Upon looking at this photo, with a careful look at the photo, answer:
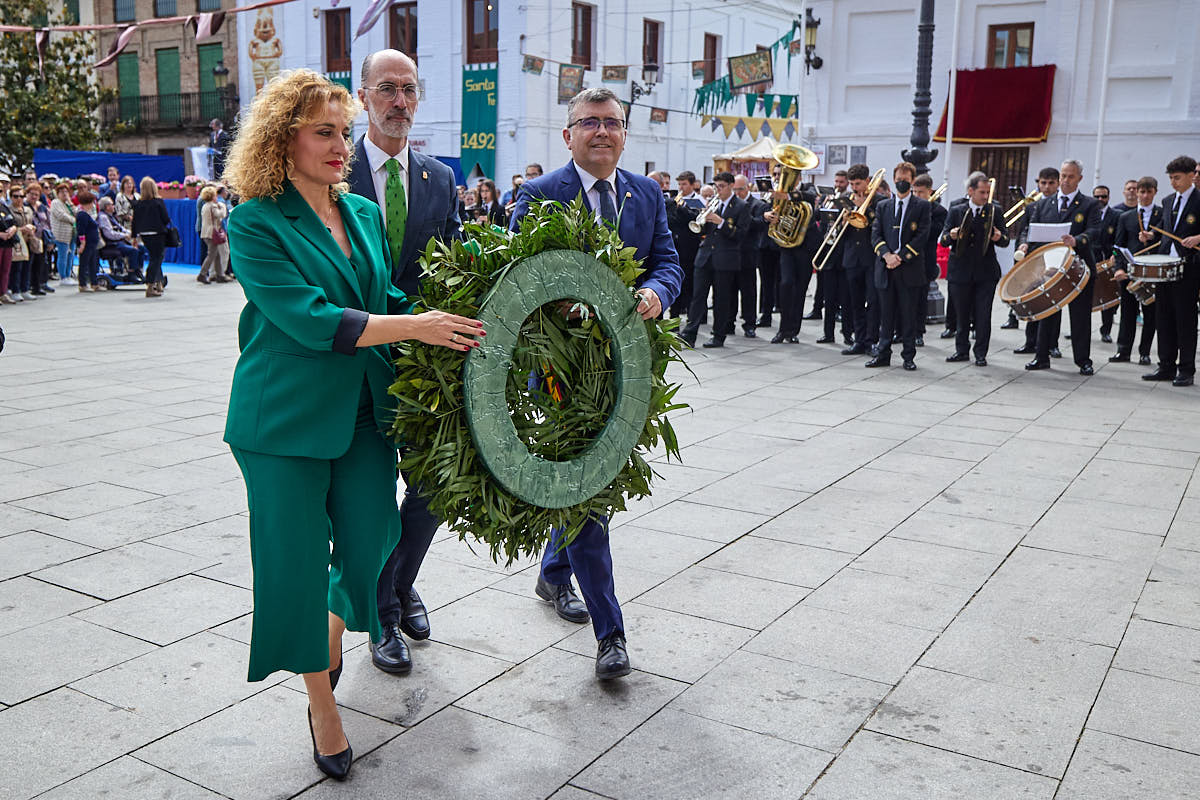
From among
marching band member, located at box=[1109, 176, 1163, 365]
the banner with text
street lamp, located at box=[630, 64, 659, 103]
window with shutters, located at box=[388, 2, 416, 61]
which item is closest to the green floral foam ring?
marching band member, located at box=[1109, 176, 1163, 365]

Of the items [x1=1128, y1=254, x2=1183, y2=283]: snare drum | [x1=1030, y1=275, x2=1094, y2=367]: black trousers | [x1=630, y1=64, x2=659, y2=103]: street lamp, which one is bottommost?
[x1=1030, y1=275, x2=1094, y2=367]: black trousers

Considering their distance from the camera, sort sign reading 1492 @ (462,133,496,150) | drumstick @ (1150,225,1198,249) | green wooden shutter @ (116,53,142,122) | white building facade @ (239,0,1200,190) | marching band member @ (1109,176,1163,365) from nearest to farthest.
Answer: drumstick @ (1150,225,1198,249) → marching band member @ (1109,176,1163,365) → white building facade @ (239,0,1200,190) → sign reading 1492 @ (462,133,496,150) → green wooden shutter @ (116,53,142,122)

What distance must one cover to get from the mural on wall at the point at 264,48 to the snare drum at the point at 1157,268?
2702 cm

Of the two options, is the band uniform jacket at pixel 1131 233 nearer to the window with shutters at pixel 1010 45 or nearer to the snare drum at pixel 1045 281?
the snare drum at pixel 1045 281

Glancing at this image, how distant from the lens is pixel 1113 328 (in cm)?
1472

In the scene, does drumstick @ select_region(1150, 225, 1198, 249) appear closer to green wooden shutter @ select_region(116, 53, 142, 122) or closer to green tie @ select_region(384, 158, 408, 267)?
green tie @ select_region(384, 158, 408, 267)

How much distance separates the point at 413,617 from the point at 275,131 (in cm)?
186

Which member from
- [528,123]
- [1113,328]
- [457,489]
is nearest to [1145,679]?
[457,489]

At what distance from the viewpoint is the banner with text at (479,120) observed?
28.4m

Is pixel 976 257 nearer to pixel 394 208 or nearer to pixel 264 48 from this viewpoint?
pixel 394 208

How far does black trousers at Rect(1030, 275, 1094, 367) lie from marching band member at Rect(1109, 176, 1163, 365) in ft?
1.21

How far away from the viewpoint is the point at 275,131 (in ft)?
9.57

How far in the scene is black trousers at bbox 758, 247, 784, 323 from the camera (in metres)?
14.1

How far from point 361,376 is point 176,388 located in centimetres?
687
